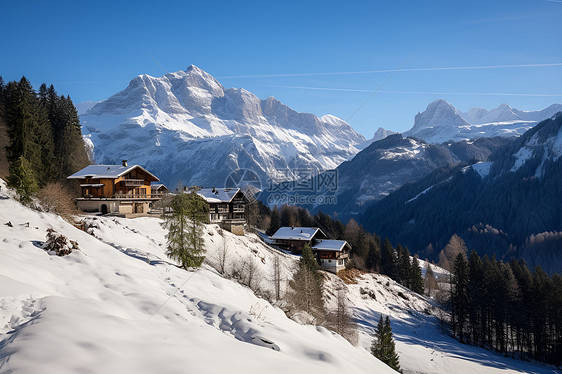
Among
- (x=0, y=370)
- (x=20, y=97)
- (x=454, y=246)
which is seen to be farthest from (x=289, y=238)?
(x=454, y=246)

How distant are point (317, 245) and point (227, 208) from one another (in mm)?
22646

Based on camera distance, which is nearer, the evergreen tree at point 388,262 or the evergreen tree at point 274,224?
the evergreen tree at point 274,224

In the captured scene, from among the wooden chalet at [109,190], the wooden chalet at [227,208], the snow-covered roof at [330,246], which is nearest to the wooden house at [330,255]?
the snow-covered roof at [330,246]

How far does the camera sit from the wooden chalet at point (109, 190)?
174ft

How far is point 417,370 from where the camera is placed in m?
40.9

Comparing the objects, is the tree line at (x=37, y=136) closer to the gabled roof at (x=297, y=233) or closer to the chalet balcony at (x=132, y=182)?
the chalet balcony at (x=132, y=182)

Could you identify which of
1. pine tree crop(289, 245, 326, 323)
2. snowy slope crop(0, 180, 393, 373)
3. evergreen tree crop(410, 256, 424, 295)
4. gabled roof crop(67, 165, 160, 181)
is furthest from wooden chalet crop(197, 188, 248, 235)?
evergreen tree crop(410, 256, 424, 295)

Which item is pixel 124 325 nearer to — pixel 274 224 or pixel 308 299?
pixel 308 299

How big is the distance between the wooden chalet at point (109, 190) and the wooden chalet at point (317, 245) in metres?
33.4

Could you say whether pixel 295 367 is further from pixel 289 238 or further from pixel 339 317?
pixel 289 238

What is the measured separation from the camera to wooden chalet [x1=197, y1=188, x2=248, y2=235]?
211 feet

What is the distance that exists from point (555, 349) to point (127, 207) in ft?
250

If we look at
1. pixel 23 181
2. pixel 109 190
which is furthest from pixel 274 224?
pixel 23 181

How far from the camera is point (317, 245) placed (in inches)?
2918
